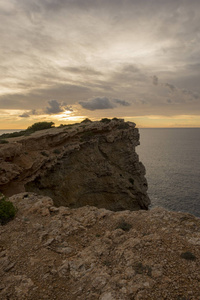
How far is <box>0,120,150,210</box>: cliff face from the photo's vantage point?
2842cm

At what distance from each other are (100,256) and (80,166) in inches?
1081

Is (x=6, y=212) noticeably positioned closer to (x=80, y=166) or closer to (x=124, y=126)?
(x=80, y=166)

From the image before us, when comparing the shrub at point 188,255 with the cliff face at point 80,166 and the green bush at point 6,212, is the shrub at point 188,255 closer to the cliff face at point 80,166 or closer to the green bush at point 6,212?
the green bush at point 6,212

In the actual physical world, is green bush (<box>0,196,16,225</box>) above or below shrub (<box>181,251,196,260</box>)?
above

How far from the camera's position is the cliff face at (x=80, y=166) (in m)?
28.4

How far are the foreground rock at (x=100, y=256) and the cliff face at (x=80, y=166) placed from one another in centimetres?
1357

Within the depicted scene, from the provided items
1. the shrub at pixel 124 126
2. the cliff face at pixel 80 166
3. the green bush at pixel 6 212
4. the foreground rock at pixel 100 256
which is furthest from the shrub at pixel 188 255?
the shrub at pixel 124 126

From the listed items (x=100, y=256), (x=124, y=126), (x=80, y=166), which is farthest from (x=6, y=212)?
(x=124, y=126)

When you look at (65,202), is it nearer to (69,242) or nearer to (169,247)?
(69,242)

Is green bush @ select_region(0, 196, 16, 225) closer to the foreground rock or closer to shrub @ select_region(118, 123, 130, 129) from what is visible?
the foreground rock

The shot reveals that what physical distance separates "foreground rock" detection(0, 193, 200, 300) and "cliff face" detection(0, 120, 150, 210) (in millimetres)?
13571

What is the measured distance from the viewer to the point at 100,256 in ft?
37.6

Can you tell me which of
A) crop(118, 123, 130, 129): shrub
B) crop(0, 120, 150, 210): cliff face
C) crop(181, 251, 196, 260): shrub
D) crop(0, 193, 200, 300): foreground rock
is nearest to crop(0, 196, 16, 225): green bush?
crop(0, 193, 200, 300): foreground rock

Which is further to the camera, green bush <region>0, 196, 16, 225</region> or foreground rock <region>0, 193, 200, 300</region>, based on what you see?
green bush <region>0, 196, 16, 225</region>
